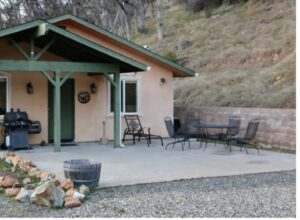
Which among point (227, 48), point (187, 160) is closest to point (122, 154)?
point (187, 160)

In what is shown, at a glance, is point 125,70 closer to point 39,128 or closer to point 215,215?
point 39,128

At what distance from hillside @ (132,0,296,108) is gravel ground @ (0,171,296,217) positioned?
8452 mm

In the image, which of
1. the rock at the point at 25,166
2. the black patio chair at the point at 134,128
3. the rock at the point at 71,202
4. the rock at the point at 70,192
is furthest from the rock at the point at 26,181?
the black patio chair at the point at 134,128

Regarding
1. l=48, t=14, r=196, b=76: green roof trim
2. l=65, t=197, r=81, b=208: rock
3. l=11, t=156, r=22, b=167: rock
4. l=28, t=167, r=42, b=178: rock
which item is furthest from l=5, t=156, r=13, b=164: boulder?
l=48, t=14, r=196, b=76: green roof trim

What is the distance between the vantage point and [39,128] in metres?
13.1

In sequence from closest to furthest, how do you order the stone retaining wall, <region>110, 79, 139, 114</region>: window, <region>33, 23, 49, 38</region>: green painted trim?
<region>33, 23, 49, 38</region>: green painted trim
the stone retaining wall
<region>110, 79, 139, 114</region>: window

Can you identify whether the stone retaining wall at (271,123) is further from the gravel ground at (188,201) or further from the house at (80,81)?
the gravel ground at (188,201)

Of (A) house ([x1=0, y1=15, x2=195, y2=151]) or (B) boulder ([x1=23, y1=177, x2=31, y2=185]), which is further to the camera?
(A) house ([x1=0, y1=15, x2=195, y2=151])

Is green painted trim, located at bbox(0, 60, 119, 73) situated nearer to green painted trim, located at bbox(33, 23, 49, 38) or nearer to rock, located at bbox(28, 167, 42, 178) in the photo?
green painted trim, located at bbox(33, 23, 49, 38)

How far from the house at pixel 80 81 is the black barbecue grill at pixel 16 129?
87cm

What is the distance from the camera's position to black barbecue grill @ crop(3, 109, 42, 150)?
39.5 feet

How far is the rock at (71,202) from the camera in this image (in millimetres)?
5957

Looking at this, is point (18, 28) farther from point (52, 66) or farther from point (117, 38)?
point (117, 38)

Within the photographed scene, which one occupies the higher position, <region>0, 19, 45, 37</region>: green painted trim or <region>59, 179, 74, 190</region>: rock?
<region>0, 19, 45, 37</region>: green painted trim
